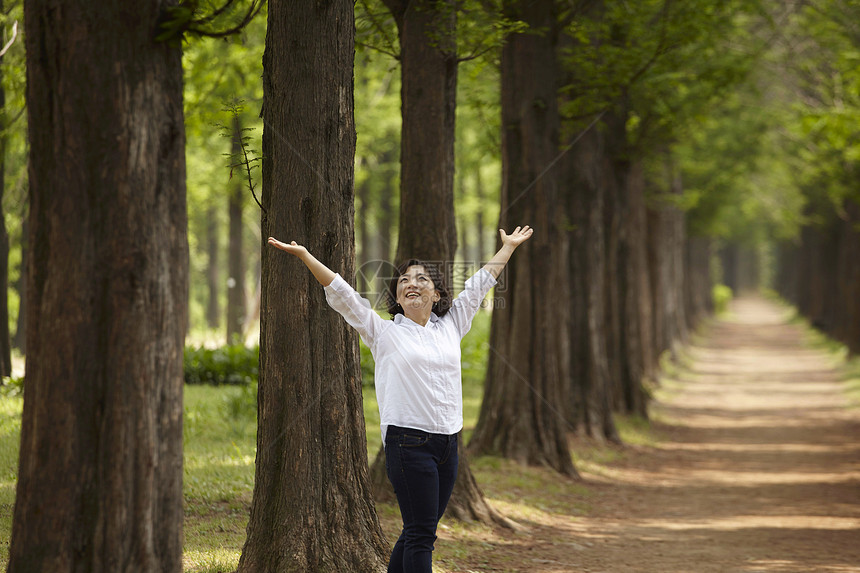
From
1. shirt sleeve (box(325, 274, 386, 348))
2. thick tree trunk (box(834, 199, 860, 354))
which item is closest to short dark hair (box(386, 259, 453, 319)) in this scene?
shirt sleeve (box(325, 274, 386, 348))

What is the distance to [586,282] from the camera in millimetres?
13508

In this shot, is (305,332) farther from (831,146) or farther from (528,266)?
(831,146)

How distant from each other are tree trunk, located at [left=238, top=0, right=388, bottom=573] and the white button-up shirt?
70cm

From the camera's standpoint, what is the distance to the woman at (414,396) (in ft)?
15.0

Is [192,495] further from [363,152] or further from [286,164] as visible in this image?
[363,152]

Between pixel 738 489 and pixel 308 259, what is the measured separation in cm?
865

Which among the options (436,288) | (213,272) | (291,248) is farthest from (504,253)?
(213,272)

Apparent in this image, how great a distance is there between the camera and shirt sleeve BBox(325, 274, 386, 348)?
466cm

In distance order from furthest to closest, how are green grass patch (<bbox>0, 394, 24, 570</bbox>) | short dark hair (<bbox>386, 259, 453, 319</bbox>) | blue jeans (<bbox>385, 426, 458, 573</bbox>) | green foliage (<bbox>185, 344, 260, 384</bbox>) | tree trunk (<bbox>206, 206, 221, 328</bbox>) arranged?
1. tree trunk (<bbox>206, 206, 221, 328</bbox>)
2. green foliage (<bbox>185, 344, 260, 384</bbox>)
3. green grass patch (<bbox>0, 394, 24, 570</bbox>)
4. short dark hair (<bbox>386, 259, 453, 319</bbox>)
5. blue jeans (<bbox>385, 426, 458, 573</bbox>)

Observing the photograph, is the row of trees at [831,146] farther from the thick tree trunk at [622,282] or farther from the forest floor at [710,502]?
the forest floor at [710,502]

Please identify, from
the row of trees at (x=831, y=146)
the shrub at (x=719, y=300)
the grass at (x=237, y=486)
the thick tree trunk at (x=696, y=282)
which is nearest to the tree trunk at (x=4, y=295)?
the grass at (x=237, y=486)

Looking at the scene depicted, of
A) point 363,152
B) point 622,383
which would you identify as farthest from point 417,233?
point 363,152

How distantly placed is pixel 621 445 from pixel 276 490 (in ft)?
31.6

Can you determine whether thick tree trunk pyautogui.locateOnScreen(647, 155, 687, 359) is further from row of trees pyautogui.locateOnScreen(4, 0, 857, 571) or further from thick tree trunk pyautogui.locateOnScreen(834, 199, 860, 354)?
→ row of trees pyautogui.locateOnScreen(4, 0, 857, 571)
